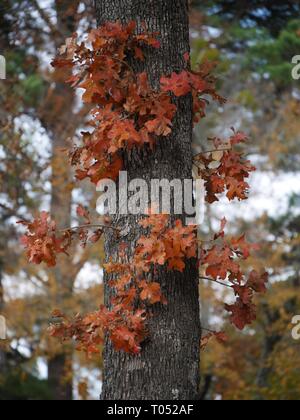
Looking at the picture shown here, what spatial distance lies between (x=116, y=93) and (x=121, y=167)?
0.43m

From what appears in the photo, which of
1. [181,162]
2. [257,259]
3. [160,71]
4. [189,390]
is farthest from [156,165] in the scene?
[257,259]

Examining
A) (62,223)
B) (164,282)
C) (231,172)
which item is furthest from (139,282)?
(62,223)

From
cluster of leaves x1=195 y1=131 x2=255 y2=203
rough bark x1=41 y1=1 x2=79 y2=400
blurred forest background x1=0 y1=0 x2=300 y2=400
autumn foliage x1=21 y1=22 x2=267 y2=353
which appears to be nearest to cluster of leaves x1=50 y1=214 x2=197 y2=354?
autumn foliage x1=21 y1=22 x2=267 y2=353

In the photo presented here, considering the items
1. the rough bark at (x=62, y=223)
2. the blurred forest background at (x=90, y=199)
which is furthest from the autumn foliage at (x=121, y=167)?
the rough bark at (x=62, y=223)

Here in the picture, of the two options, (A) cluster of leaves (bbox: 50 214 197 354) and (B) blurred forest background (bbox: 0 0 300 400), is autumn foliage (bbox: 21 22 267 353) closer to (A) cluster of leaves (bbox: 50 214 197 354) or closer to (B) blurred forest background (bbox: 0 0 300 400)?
(A) cluster of leaves (bbox: 50 214 197 354)

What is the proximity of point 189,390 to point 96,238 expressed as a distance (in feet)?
3.57

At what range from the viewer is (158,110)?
12.9 feet

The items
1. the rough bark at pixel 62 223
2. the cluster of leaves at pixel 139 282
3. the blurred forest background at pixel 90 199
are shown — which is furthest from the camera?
the rough bark at pixel 62 223

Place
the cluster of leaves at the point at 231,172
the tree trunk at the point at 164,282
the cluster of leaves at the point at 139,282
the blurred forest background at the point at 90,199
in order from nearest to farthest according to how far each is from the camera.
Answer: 1. the cluster of leaves at the point at 139,282
2. the tree trunk at the point at 164,282
3. the cluster of leaves at the point at 231,172
4. the blurred forest background at the point at 90,199

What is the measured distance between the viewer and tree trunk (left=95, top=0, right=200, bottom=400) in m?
3.88

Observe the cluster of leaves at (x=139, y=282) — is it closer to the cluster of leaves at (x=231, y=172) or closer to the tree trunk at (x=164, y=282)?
the tree trunk at (x=164, y=282)

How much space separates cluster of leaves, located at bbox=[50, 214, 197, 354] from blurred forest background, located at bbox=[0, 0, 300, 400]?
4228mm

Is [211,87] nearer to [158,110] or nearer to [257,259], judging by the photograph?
[158,110]

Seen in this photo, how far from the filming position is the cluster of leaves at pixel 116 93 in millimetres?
3938
